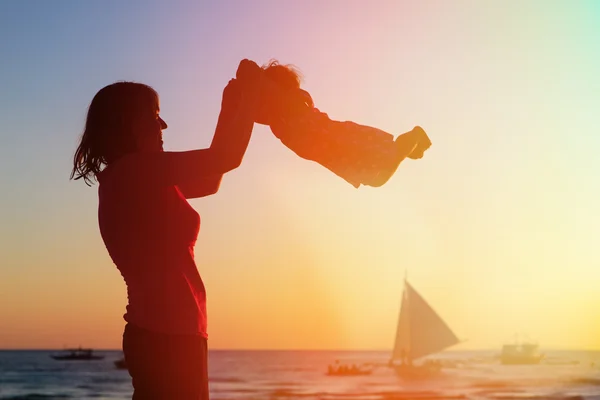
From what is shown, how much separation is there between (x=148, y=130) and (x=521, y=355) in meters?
55.6

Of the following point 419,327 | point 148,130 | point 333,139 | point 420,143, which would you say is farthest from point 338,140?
point 419,327

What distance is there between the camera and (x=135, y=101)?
1.27m

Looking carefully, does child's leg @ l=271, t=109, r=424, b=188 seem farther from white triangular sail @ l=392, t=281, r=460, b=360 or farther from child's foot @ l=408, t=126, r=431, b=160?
white triangular sail @ l=392, t=281, r=460, b=360

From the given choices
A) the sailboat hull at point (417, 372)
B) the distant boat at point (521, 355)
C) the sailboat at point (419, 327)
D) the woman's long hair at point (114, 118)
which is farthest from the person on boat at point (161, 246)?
the distant boat at point (521, 355)

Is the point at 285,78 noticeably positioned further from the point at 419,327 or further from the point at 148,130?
the point at 419,327

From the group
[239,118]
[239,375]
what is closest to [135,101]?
[239,118]

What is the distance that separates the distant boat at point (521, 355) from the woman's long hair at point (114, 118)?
55.2m

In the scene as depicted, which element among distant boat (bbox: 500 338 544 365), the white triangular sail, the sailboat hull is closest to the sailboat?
the white triangular sail

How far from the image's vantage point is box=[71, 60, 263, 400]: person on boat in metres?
1.19

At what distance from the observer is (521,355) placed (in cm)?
5391

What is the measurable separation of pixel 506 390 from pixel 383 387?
210 inches

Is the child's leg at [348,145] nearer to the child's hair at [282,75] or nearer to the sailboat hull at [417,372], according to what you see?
the child's hair at [282,75]

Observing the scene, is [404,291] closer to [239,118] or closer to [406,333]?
[406,333]

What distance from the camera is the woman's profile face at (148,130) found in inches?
50.3
